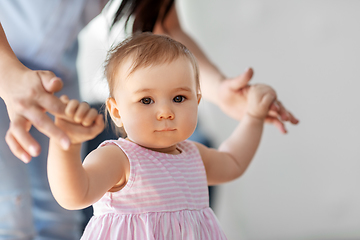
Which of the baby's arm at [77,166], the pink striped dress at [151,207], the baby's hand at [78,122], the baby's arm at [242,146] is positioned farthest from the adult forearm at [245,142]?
the baby's hand at [78,122]

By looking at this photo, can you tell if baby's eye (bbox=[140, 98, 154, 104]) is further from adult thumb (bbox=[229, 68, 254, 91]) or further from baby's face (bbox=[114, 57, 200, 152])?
adult thumb (bbox=[229, 68, 254, 91])

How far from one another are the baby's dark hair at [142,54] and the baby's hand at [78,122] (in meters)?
0.20

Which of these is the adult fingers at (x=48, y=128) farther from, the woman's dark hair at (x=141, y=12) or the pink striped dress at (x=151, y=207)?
the woman's dark hair at (x=141, y=12)

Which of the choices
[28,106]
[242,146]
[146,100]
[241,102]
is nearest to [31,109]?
[28,106]

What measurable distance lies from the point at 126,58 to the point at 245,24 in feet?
4.22

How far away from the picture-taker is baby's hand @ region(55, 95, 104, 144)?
1.60ft

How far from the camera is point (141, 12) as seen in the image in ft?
3.58

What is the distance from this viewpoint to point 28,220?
2.83ft

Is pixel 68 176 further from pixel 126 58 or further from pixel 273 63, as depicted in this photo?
pixel 273 63

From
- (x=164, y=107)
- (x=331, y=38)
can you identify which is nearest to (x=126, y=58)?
(x=164, y=107)

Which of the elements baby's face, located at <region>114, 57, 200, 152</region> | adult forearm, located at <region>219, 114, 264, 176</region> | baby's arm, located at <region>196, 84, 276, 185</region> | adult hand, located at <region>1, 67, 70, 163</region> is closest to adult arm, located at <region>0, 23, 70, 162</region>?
adult hand, located at <region>1, 67, 70, 163</region>

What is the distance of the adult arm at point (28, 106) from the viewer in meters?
0.47

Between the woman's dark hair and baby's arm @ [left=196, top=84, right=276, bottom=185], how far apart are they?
362 mm

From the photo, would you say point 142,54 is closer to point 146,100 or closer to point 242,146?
point 146,100
